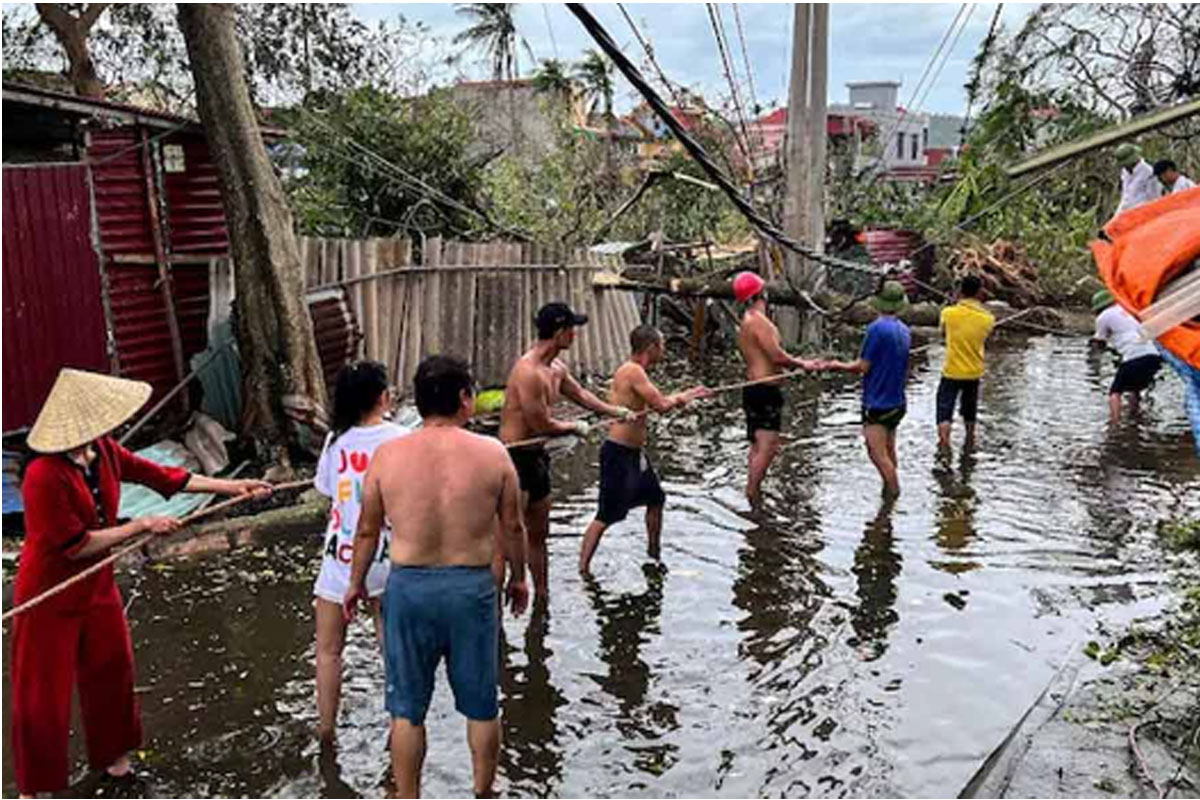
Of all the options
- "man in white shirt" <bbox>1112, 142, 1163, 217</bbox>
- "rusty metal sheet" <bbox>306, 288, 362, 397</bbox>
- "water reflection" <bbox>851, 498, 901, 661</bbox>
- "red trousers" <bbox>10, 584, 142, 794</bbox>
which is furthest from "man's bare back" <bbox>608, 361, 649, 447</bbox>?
"man in white shirt" <bbox>1112, 142, 1163, 217</bbox>

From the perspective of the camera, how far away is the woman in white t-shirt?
4703mm

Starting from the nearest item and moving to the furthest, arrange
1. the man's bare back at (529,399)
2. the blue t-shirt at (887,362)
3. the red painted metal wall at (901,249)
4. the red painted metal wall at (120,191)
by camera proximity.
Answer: the man's bare back at (529,399)
the blue t-shirt at (887,362)
the red painted metal wall at (120,191)
the red painted metal wall at (901,249)

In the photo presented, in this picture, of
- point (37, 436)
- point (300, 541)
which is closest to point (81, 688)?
point (37, 436)

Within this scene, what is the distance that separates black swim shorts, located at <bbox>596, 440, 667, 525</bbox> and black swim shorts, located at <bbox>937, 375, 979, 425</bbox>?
14.5 ft

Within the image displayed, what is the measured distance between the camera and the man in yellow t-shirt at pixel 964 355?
10133mm

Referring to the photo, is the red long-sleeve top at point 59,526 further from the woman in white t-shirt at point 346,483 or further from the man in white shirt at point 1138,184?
the man in white shirt at point 1138,184

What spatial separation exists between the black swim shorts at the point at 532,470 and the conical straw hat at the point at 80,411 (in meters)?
2.28

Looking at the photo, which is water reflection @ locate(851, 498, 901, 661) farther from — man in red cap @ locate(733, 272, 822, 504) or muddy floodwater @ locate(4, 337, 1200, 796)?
man in red cap @ locate(733, 272, 822, 504)

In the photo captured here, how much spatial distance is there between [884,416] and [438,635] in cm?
544

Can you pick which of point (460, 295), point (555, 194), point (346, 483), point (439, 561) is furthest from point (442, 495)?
point (555, 194)

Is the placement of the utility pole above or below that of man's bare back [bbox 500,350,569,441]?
above

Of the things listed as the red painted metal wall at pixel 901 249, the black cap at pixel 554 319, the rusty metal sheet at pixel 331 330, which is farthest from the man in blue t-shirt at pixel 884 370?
the red painted metal wall at pixel 901 249

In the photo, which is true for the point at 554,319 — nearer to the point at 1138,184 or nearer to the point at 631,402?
the point at 631,402

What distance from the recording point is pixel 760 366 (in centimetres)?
838
